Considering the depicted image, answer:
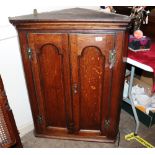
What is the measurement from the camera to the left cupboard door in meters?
1.61

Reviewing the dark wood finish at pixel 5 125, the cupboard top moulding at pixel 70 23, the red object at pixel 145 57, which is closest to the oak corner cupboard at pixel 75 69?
the cupboard top moulding at pixel 70 23

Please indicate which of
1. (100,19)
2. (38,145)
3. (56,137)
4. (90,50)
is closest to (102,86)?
(90,50)

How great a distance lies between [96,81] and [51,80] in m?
0.39

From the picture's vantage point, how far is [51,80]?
181cm

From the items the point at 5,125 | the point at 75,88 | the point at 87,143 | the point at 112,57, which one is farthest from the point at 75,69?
the point at 87,143

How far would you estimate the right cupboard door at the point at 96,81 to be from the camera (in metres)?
1.56

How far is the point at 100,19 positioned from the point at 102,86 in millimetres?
574

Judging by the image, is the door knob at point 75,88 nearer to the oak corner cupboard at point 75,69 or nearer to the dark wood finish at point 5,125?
the oak corner cupboard at point 75,69

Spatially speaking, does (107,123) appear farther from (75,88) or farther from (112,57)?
(112,57)

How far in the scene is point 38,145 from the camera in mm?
2135

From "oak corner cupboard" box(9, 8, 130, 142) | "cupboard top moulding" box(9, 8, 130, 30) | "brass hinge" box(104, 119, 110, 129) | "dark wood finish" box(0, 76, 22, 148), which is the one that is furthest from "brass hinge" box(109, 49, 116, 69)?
"dark wood finish" box(0, 76, 22, 148)

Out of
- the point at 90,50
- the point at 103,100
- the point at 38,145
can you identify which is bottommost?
the point at 38,145

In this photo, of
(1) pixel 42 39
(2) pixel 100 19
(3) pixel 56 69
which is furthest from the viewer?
(3) pixel 56 69
